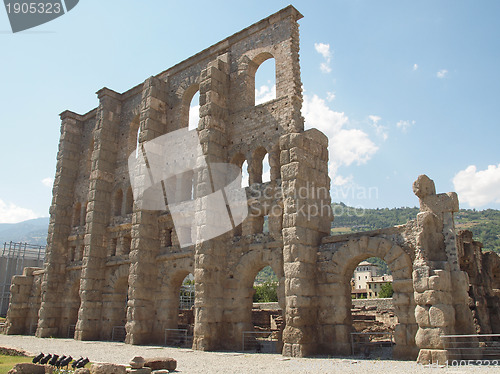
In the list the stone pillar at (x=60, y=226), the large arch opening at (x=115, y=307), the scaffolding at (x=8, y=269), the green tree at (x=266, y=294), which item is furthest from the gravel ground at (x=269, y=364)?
the green tree at (x=266, y=294)

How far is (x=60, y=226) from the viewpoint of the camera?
23.8m

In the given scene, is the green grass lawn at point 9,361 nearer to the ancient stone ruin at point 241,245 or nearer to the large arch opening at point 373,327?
the ancient stone ruin at point 241,245

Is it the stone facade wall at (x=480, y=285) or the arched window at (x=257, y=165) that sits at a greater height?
the arched window at (x=257, y=165)

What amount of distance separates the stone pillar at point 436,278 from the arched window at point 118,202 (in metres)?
14.8

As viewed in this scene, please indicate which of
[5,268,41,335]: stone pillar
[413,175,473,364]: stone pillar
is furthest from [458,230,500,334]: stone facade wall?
[5,268,41,335]: stone pillar

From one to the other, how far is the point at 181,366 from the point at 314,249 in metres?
5.19

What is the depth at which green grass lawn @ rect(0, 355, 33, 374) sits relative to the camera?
9.89m

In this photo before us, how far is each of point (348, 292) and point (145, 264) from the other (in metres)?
8.53

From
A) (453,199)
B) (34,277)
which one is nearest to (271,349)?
(453,199)

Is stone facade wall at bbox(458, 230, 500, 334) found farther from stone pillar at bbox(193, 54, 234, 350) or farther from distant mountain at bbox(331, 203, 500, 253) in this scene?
distant mountain at bbox(331, 203, 500, 253)

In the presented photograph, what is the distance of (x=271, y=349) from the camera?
14828 millimetres

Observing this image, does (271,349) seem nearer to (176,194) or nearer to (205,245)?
(205,245)

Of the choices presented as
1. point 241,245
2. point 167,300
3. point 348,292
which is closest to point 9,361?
point 167,300

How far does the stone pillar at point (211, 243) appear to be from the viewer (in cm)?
1470
